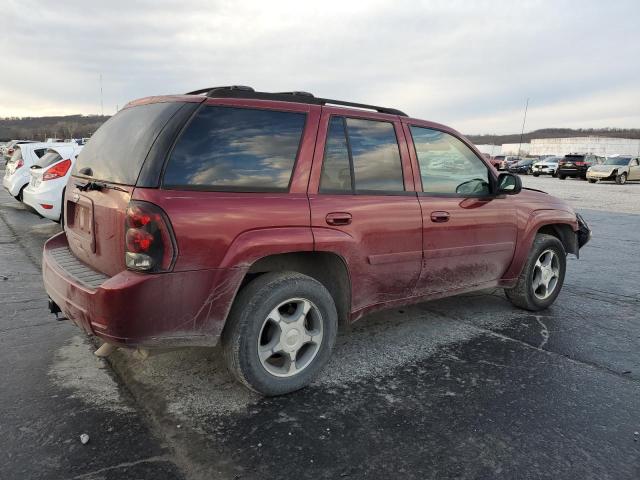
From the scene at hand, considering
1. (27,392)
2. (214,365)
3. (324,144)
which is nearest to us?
(27,392)

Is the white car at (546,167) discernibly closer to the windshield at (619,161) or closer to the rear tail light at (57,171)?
the windshield at (619,161)

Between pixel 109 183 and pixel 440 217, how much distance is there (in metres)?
2.35

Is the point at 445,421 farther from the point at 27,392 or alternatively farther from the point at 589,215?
the point at 589,215

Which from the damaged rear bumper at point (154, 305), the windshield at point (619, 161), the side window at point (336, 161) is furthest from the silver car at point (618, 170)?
the damaged rear bumper at point (154, 305)

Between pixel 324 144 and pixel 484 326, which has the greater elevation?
pixel 324 144

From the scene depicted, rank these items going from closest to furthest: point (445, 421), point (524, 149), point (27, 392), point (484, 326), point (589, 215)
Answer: point (445, 421) → point (27, 392) → point (484, 326) → point (589, 215) → point (524, 149)

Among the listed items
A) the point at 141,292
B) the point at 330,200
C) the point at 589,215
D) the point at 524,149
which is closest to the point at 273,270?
the point at 330,200

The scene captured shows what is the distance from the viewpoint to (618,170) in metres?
29.0

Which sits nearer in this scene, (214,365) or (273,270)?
(273,270)

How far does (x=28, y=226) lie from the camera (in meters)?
9.30

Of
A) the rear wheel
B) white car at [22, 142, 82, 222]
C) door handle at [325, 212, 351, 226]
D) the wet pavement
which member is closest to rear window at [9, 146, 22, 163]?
white car at [22, 142, 82, 222]

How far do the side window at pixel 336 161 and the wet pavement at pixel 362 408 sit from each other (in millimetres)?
1299

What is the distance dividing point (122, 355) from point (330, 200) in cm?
195

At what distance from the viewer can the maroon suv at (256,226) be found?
99.7 inches
